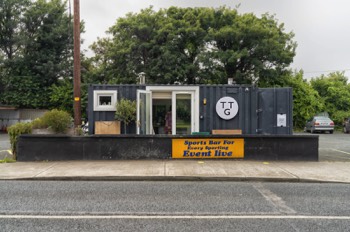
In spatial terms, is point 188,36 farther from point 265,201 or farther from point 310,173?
point 265,201

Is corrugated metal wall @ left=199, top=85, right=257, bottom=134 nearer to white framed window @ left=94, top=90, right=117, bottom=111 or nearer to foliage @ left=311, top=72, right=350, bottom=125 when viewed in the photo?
white framed window @ left=94, top=90, right=117, bottom=111

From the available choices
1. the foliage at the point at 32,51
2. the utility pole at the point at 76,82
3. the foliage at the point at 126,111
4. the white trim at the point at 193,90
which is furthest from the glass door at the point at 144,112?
the foliage at the point at 32,51

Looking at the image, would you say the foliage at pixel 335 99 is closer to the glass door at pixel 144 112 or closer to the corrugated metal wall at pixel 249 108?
the corrugated metal wall at pixel 249 108

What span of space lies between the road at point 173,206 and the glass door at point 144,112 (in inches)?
146

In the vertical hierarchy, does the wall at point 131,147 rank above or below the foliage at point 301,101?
below

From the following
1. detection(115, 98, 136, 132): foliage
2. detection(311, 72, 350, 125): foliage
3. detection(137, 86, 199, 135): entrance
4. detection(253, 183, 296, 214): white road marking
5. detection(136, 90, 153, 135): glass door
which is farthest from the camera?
detection(311, 72, 350, 125): foliage

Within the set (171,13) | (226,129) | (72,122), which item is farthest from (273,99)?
(171,13)

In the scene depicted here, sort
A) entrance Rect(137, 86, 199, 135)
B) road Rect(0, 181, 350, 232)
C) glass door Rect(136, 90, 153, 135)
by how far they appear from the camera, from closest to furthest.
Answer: road Rect(0, 181, 350, 232)
glass door Rect(136, 90, 153, 135)
entrance Rect(137, 86, 199, 135)

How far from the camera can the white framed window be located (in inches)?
427

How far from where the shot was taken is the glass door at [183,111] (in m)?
11.2

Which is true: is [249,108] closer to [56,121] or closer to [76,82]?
[76,82]

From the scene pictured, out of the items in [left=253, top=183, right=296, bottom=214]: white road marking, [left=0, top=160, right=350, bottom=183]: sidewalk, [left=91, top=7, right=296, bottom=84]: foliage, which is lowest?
[left=253, top=183, right=296, bottom=214]: white road marking

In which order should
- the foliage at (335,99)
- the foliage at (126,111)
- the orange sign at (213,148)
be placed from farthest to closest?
the foliage at (335,99), the foliage at (126,111), the orange sign at (213,148)

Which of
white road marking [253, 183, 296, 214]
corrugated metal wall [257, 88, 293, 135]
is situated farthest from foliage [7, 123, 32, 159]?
corrugated metal wall [257, 88, 293, 135]
